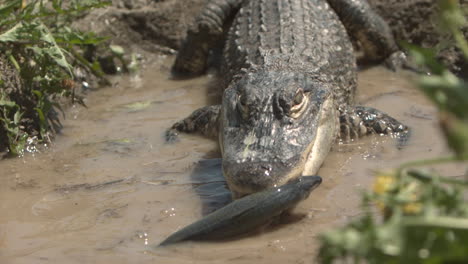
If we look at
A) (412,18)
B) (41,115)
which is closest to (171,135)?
(41,115)

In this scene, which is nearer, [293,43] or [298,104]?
[298,104]

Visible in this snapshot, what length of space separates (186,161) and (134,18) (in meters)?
2.72

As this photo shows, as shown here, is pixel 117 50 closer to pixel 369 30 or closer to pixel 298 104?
pixel 369 30

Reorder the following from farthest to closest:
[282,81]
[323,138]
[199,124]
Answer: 1. [199,124]
2. [282,81]
3. [323,138]

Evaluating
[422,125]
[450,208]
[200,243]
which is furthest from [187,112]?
[450,208]

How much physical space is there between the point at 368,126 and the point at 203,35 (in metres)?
2.20

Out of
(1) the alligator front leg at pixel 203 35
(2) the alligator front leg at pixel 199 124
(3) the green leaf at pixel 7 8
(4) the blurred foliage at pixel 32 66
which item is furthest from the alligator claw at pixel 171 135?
(1) the alligator front leg at pixel 203 35

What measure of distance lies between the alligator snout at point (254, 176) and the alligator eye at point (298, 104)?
0.64m

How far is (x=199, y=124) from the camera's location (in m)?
4.80

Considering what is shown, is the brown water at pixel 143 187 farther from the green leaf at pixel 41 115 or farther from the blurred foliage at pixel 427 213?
the blurred foliage at pixel 427 213

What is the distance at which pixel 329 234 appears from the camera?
1.37 m

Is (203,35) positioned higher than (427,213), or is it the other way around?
(427,213)

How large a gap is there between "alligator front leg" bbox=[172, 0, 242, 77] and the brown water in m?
0.66

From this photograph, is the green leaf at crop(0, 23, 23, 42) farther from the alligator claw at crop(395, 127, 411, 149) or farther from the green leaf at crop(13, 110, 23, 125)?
the alligator claw at crop(395, 127, 411, 149)
